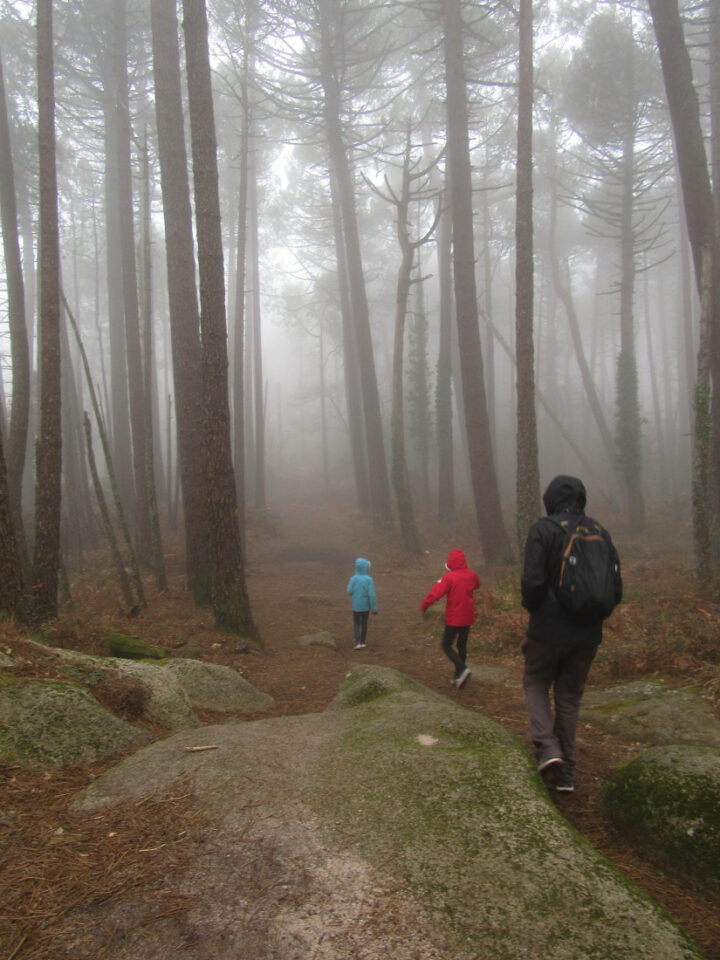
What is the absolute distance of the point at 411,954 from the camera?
204 centimetres

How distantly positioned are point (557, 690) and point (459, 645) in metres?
3.36

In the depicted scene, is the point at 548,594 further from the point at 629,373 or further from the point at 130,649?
the point at 629,373

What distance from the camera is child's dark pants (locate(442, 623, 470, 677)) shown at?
23.3 ft

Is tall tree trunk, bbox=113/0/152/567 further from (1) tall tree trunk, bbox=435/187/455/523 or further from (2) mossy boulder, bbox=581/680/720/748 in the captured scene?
(1) tall tree trunk, bbox=435/187/455/523

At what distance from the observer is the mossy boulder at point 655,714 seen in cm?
503

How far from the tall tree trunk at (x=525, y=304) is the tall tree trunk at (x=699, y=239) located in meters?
2.32

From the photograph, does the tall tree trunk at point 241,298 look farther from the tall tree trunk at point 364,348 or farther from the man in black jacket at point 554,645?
the man in black jacket at point 554,645

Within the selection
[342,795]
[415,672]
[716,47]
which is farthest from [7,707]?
[716,47]

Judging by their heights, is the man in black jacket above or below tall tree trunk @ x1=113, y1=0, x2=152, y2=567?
below

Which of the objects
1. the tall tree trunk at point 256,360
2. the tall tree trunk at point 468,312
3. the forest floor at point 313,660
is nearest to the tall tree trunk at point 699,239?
the forest floor at point 313,660

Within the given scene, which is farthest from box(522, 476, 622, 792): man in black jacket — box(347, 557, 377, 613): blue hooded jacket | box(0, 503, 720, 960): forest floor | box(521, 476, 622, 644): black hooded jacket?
box(347, 557, 377, 613): blue hooded jacket

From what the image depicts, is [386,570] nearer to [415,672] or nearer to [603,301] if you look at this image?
[415,672]

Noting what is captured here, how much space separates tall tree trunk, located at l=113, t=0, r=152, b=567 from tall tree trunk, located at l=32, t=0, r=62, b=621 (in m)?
3.70

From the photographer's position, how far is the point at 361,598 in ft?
30.6
